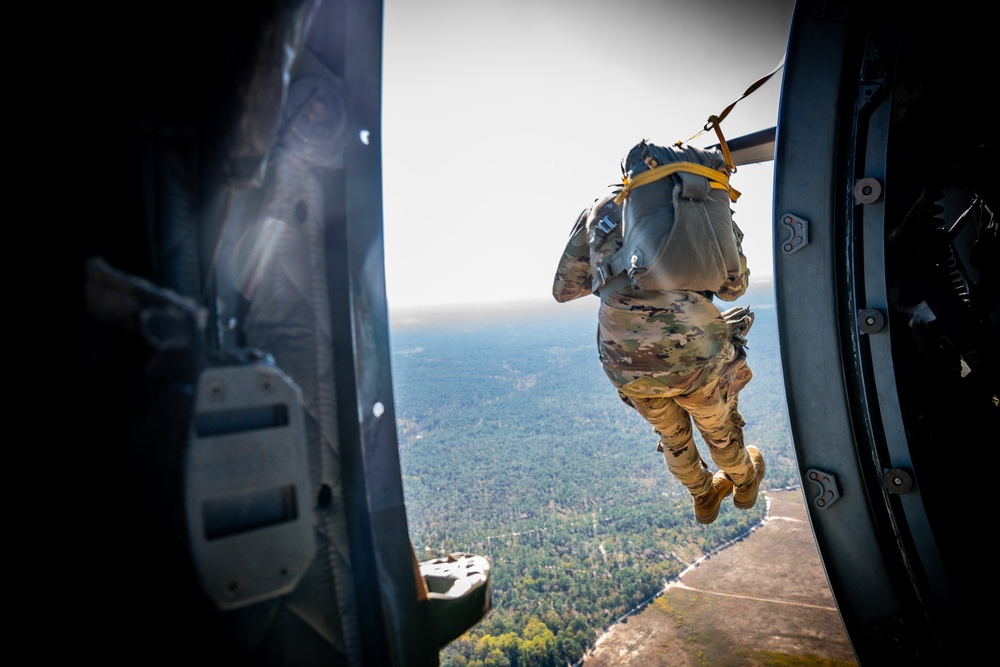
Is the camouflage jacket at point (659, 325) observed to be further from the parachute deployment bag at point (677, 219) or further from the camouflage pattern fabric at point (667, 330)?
the parachute deployment bag at point (677, 219)

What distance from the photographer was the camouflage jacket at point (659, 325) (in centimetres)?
296

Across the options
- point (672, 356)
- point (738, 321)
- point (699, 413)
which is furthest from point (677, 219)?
point (699, 413)

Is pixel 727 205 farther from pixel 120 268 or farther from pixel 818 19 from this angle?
pixel 120 268

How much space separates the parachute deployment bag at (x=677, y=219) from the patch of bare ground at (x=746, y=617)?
4.81 metres

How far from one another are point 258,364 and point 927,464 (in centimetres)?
179

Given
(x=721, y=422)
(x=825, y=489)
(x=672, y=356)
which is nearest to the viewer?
(x=825, y=489)

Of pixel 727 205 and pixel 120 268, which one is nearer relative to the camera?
pixel 120 268

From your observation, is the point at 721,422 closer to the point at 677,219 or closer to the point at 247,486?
the point at 677,219

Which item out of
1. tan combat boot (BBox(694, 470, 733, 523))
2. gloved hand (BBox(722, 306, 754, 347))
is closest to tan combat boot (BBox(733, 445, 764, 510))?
tan combat boot (BBox(694, 470, 733, 523))

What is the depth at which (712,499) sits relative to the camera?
3.63 metres

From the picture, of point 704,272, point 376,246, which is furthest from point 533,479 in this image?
point 376,246

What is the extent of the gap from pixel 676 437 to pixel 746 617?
6.53 meters

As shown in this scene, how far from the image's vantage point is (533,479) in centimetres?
2650

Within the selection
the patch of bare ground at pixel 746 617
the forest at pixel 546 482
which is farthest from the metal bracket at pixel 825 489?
the patch of bare ground at pixel 746 617
